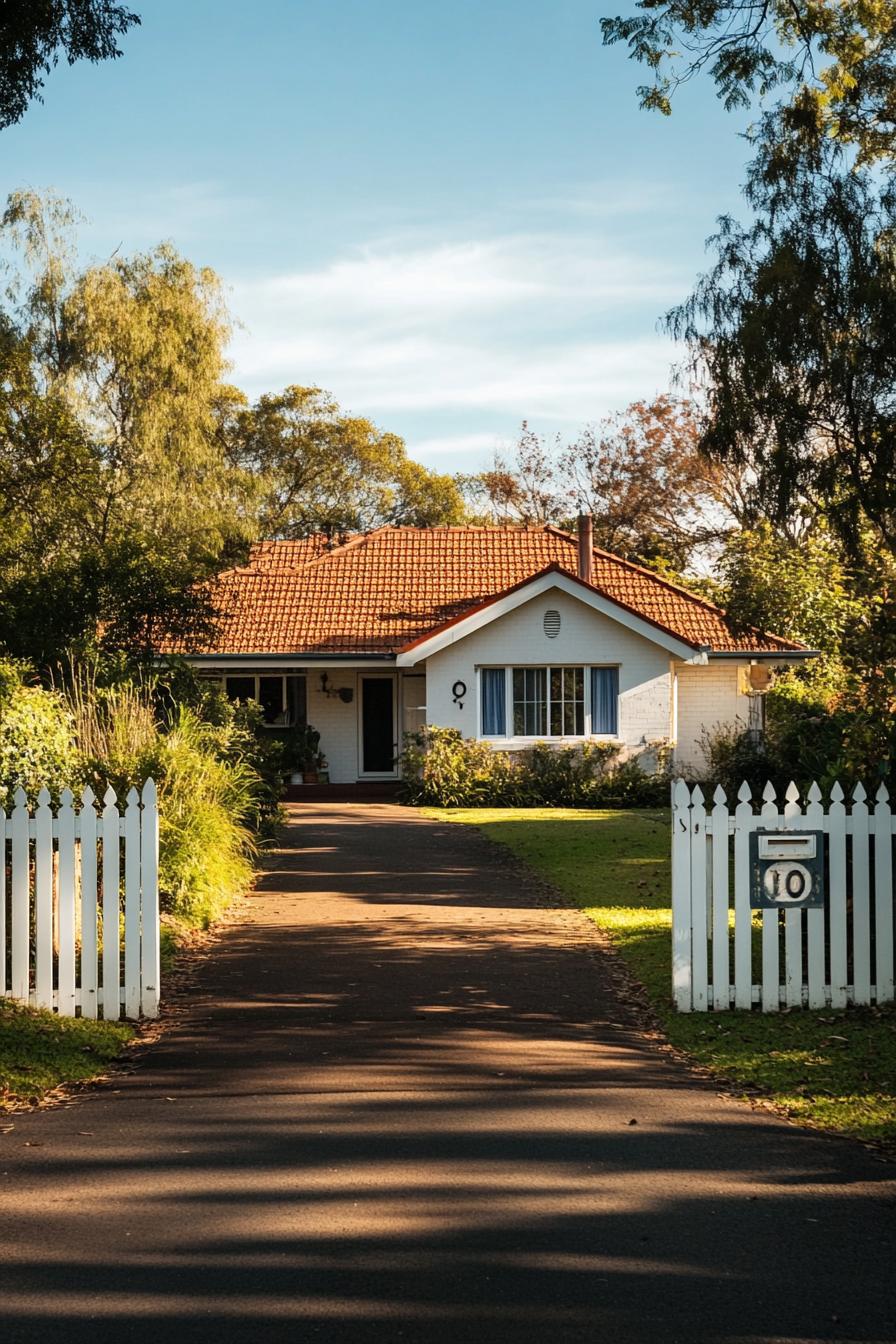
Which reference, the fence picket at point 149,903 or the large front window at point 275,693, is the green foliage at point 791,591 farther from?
the fence picket at point 149,903

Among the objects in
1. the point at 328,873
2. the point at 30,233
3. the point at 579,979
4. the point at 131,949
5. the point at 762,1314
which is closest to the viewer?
the point at 762,1314

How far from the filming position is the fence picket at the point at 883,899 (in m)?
8.69

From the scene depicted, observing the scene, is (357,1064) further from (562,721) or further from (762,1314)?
(562,721)

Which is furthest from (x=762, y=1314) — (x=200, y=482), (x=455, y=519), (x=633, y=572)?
(x=455, y=519)

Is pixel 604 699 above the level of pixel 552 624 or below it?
below

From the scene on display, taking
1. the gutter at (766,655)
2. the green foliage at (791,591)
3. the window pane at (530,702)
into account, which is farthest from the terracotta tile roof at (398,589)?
the window pane at (530,702)

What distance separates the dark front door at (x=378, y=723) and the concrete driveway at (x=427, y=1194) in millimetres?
21951

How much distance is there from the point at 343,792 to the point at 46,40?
786 inches

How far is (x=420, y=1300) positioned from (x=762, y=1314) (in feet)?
3.53

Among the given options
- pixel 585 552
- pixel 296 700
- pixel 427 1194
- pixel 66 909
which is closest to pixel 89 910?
pixel 66 909

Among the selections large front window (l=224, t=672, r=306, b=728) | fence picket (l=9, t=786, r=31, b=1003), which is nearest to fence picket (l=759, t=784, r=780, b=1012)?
fence picket (l=9, t=786, r=31, b=1003)

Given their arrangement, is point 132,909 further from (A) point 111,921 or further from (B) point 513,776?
(B) point 513,776

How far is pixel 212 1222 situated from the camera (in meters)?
5.16

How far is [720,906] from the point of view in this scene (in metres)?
8.80
